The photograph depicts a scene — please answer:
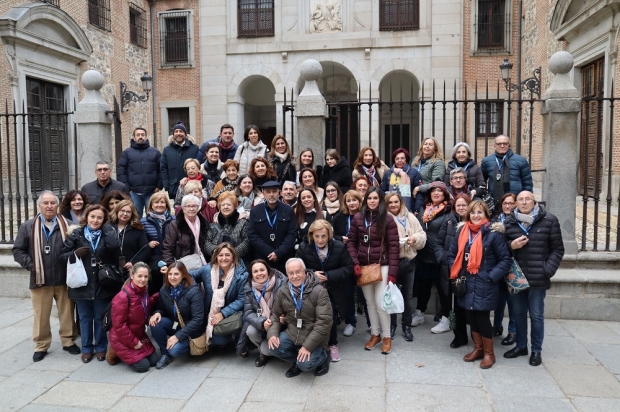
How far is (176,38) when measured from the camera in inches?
899

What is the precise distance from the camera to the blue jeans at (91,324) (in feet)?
17.6

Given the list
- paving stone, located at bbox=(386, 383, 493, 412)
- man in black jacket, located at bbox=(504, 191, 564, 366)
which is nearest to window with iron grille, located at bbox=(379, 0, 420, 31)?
man in black jacket, located at bbox=(504, 191, 564, 366)

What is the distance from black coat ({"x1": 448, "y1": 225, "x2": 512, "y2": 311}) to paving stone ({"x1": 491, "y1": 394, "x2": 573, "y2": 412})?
35.7 inches

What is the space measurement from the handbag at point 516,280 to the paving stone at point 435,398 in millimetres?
1109

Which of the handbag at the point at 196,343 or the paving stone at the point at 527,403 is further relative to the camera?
the handbag at the point at 196,343

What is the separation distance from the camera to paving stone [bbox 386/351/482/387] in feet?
15.5

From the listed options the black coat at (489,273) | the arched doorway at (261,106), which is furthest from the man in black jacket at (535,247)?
the arched doorway at (261,106)

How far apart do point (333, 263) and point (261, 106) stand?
66.3 feet

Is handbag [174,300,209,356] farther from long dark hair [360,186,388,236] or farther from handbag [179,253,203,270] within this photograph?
long dark hair [360,186,388,236]

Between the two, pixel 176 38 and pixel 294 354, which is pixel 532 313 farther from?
pixel 176 38

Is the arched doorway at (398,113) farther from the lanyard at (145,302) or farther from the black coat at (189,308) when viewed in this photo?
the lanyard at (145,302)

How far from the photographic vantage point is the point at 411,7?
20.3 meters

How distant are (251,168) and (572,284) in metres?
4.28

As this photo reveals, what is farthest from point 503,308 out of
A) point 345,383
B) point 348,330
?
point 345,383
